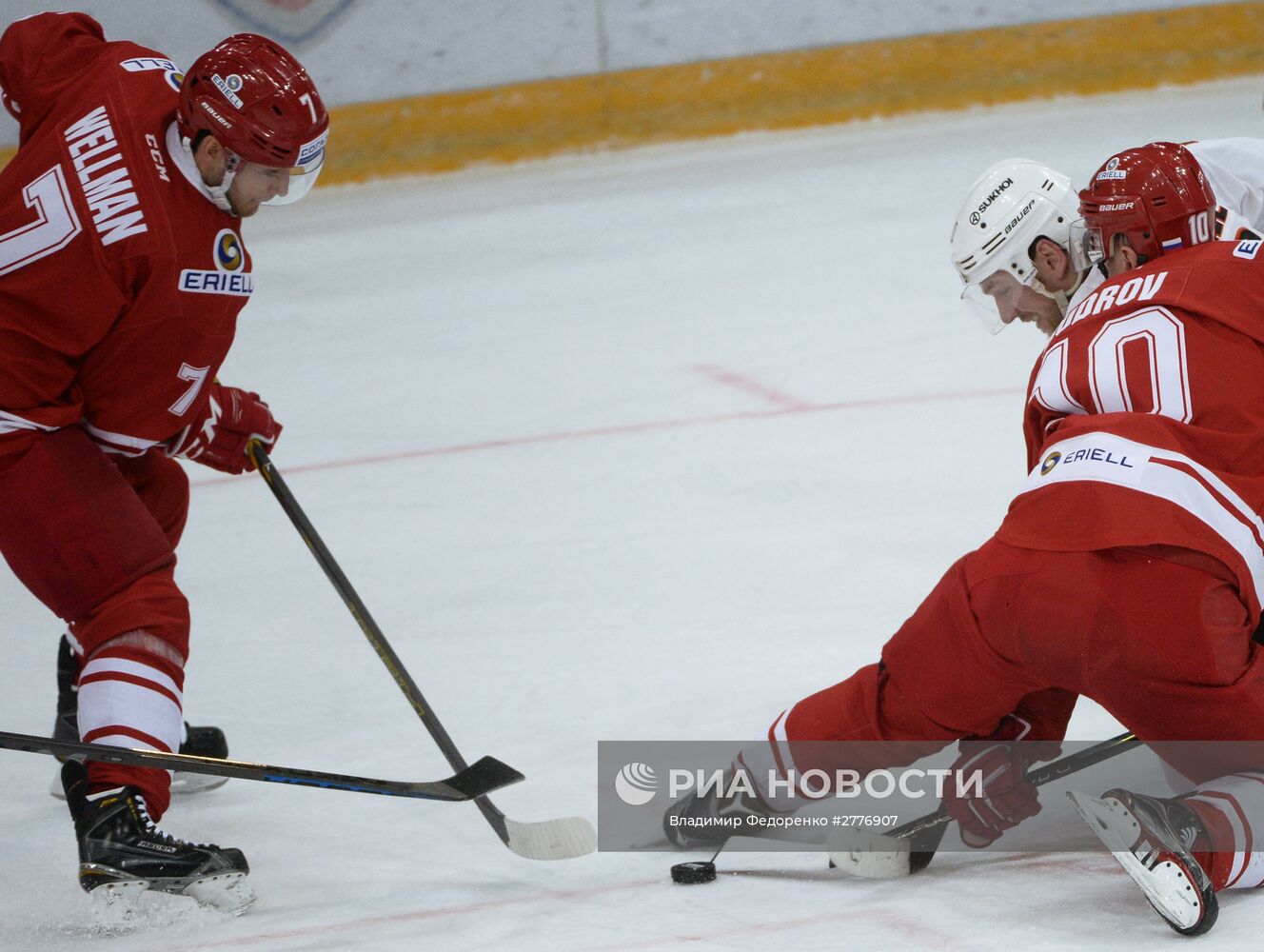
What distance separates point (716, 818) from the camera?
236 centimetres

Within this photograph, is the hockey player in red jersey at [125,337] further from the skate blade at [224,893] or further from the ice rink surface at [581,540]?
the ice rink surface at [581,540]

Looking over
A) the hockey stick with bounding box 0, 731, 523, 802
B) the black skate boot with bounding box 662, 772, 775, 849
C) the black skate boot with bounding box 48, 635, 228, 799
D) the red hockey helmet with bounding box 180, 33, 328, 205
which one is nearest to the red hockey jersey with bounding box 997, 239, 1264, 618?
the black skate boot with bounding box 662, 772, 775, 849

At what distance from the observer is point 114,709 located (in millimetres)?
2230

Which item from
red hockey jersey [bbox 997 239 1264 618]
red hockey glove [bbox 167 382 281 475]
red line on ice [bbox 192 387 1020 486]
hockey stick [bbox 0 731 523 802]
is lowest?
hockey stick [bbox 0 731 523 802]

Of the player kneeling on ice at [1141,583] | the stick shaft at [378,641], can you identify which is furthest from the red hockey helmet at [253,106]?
the player kneeling on ice at [1141,583]

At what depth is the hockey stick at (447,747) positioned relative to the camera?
7.79 ft

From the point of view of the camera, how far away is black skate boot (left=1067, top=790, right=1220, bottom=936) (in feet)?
6.07

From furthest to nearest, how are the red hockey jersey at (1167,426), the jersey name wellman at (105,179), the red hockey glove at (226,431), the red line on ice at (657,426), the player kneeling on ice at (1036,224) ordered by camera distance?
the red line on ice at (657,426)
the red hockey glove at (226,431)
the player kneeling on ice at (1036,224)
the jersey name wellman at (105,179)
the red hockey jersey at (1167,426)

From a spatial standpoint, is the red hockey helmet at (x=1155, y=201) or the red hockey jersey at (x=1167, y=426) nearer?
the red hockey jersey at (x=1167, y=426)

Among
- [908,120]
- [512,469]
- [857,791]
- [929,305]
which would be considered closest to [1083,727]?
[857,791]

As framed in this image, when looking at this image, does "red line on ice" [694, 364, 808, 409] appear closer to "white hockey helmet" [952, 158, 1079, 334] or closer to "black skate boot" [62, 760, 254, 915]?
"white hockey helmet" [952, 158, 1079, 334]

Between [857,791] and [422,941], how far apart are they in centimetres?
→ 67

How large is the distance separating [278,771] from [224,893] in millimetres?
179

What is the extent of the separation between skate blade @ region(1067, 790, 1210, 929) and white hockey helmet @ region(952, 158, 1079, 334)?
0.94 m
